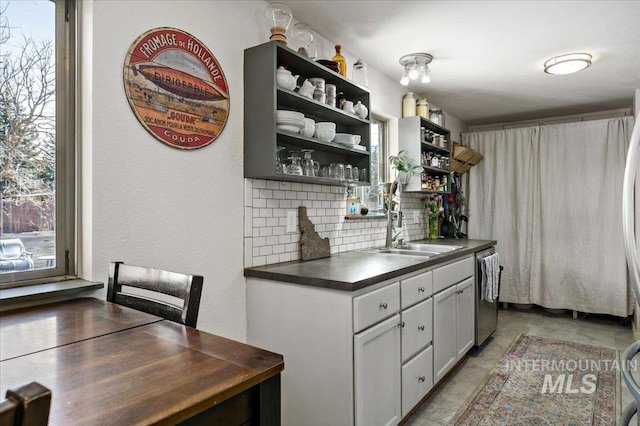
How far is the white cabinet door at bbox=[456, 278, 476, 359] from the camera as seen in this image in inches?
113

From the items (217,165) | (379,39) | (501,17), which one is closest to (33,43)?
(217,165)

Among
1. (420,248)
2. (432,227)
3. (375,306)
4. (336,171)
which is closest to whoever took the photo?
(375,306)

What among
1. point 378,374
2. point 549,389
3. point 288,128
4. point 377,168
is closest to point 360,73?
point 377,168

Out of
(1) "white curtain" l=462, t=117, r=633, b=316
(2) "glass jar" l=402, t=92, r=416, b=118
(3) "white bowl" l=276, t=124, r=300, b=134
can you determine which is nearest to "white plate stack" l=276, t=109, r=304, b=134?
(3) "white bowl" l=276, t=124, r=300, b=134

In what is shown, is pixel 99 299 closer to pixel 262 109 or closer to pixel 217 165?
pixel 217 165

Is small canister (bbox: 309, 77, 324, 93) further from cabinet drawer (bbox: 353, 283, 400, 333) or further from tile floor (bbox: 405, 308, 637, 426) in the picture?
tile floor (bbox: 405, 308, 637, 426)

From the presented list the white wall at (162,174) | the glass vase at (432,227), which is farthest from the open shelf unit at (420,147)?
the white wall at (162,174)

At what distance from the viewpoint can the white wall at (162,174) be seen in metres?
1.48

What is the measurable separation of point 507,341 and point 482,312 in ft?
1.83

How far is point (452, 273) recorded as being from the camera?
2766 mm

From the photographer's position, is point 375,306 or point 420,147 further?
point 420,147

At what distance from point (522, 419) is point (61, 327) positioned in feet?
7.73

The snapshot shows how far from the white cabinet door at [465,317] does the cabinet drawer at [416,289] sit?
556 mm

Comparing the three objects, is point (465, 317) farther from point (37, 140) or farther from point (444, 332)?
point (37, 140)
